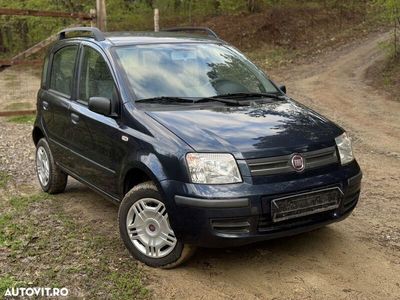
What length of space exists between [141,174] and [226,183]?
36.8 inches

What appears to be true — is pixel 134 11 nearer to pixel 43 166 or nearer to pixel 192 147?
pixel 43 166

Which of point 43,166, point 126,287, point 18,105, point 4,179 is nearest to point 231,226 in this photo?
point 126,287

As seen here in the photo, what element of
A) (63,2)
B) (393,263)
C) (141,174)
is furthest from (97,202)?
(63,2)

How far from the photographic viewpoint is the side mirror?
4383 mm

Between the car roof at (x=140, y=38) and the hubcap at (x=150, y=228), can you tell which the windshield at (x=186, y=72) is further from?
the hubcap at (x=150, y=228)

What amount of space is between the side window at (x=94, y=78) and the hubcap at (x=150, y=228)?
3.48 ft

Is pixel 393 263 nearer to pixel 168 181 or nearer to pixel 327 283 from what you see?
pixel 327 283

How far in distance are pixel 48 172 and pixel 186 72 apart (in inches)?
94.8

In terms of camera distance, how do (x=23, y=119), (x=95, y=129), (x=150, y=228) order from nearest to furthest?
1. (x=150, y=228)
2. (x=95, y=129)
3. (x=23, y=119)

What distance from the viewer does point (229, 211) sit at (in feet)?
11.8

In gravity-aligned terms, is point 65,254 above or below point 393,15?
→ below

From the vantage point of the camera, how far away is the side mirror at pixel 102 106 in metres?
4.38

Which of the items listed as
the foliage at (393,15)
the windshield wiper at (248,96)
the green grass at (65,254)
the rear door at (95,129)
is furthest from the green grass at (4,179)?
the foliage at (393,15)

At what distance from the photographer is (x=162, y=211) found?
3971 millimetres
